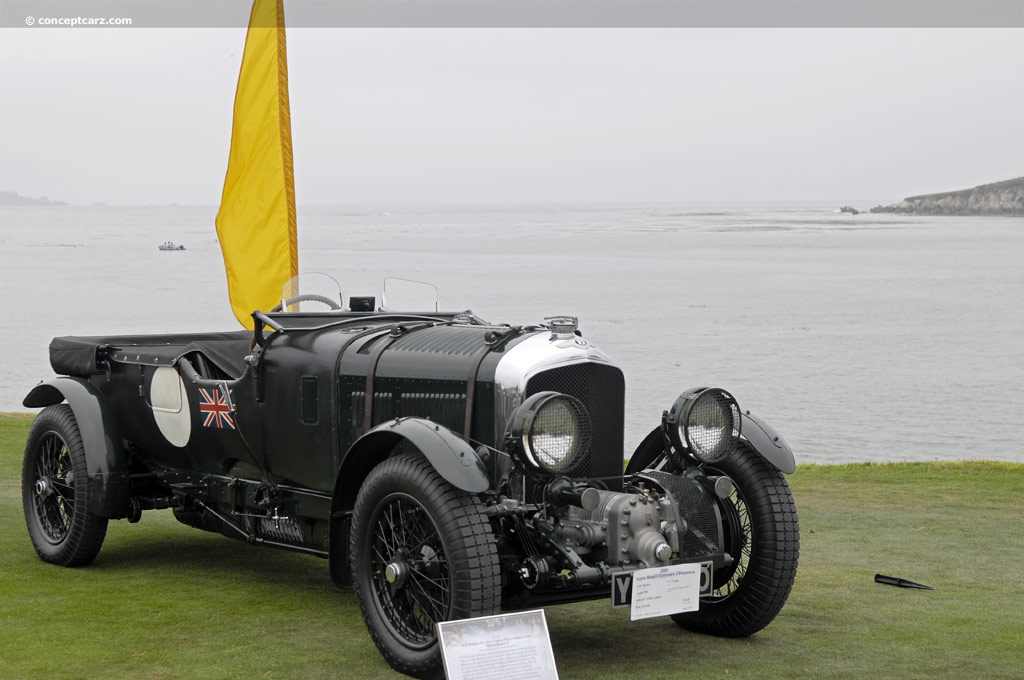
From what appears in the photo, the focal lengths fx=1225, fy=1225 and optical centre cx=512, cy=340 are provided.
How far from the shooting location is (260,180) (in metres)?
10.4

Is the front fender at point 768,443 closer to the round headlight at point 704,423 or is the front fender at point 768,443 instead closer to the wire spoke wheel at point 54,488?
the round headlight at point 704,423

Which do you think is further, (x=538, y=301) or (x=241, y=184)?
(x=538, y=301)

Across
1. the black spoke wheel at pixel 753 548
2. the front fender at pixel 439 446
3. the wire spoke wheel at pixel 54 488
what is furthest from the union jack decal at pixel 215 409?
the black spoke wheel at pixel 753 548

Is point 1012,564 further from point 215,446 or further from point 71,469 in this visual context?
point 71,469

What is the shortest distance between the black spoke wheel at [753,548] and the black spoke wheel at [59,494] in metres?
3.74

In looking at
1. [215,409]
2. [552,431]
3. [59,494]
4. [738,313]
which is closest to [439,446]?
[552,431]

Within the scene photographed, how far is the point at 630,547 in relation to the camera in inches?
210

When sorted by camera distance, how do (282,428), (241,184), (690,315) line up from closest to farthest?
(282,428)
(241,184)
(690,315)

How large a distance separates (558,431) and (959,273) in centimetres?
6672

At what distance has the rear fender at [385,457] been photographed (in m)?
5.14

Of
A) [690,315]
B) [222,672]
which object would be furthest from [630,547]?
[690,315]

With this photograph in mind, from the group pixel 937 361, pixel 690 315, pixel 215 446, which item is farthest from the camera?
pixel 690 315

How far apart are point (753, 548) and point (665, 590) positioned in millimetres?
880

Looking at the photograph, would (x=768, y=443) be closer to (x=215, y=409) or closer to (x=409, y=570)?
(x=409, y=570)
